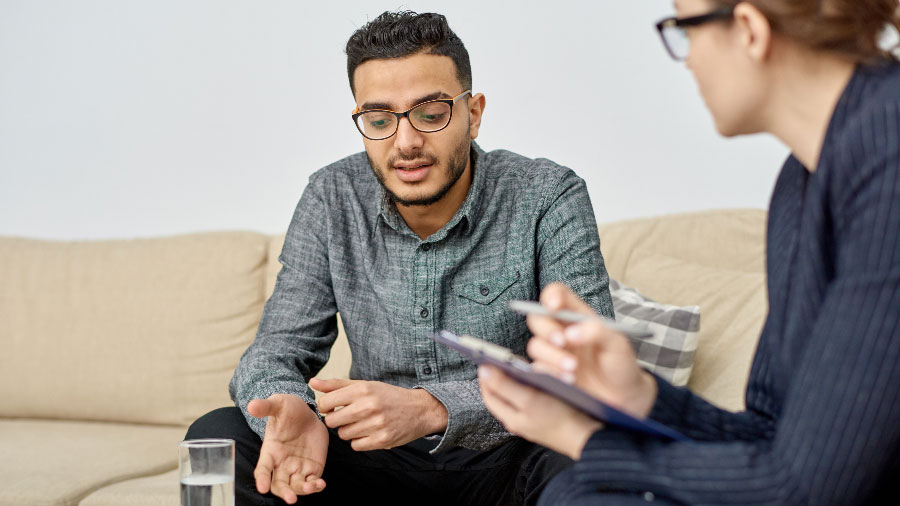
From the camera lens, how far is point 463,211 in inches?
67.9

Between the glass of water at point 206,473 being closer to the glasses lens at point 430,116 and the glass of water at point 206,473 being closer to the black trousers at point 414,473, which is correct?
the black trousers at point 414,473

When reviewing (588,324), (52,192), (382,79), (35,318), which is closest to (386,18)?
(382,79)

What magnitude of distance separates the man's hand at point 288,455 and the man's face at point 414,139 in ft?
1.51

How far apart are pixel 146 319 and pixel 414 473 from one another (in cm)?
121

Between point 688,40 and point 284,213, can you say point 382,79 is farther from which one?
point 284,213

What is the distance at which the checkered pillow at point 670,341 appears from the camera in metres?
1.88

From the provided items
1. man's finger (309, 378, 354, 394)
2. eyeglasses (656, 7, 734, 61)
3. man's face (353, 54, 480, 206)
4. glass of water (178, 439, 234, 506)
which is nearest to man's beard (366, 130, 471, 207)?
man's face (353, 54, 480, 206)

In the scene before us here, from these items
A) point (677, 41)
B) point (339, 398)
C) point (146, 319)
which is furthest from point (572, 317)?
point (146, 319)

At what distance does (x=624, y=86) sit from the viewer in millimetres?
2572

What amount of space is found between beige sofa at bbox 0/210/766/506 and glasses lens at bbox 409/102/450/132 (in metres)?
0.77

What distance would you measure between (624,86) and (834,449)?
76.4 inches

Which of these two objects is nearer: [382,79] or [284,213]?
[382,79]

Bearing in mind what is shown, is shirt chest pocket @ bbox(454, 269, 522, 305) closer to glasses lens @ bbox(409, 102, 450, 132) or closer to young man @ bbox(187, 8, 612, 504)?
young man @ bbox(187, 8, 612, 504)

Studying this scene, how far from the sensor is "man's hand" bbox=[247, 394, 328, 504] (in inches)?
55.3
